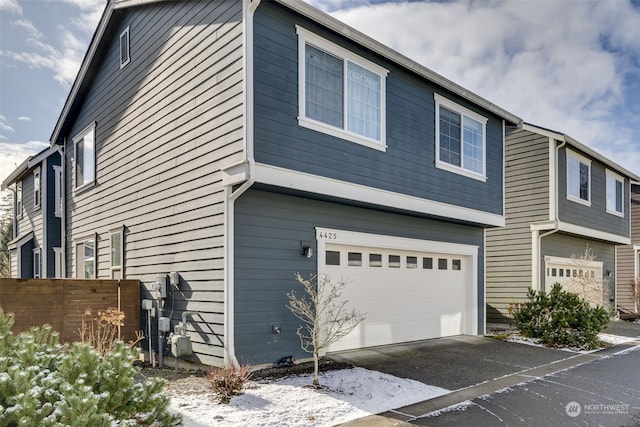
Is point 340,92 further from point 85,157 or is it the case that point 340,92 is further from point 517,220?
point 517,220

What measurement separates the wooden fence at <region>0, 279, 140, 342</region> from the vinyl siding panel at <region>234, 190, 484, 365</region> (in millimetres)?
2935

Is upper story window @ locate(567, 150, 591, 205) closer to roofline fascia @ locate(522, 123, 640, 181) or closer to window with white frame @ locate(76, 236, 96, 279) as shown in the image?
roofline fascia @ locate(522, 123, 640, 181)

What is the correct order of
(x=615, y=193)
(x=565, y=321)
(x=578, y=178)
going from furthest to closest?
1. (x=615, y=193)
2. (x=578, y=178)
3. (x=565, y=321)

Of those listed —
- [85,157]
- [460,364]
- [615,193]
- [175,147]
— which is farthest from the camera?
[615,193]

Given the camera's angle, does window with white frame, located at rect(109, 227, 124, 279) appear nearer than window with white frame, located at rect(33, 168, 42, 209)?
Yes

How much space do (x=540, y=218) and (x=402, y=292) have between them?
6.18 meters

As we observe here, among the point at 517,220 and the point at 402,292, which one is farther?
the point at 517,220

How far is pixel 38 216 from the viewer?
14539 mm

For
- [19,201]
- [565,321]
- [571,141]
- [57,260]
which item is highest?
[571,141]

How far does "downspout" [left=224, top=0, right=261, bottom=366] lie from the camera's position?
631cm

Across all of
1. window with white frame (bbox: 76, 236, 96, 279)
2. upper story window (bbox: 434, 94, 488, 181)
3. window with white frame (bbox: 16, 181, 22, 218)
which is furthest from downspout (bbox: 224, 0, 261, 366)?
window with white frame (bbox: 16, 181, 22, 218)

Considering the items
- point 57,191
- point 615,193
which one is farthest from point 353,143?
point 615,193

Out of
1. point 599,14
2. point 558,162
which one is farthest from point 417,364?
point 558,162

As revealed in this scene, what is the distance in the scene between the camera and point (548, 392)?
612 cm
